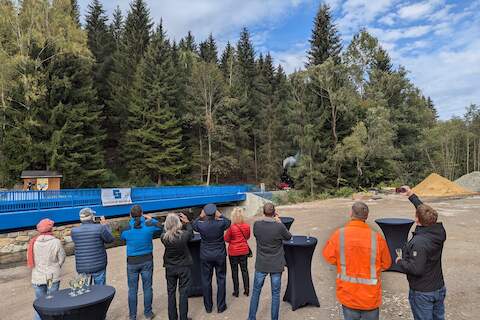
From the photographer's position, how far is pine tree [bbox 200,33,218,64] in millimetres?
51506

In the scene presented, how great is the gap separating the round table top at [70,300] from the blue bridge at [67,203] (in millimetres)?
10882

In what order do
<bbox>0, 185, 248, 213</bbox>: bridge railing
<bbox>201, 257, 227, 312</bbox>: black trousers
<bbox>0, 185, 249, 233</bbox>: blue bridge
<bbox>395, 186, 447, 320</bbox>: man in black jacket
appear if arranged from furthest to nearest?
1. <bbox>0, 185, 248, 213</bbox>: bridge railing
2. <bbox>0, 185, 249, 233</bbox>: blue bridge
3. <bbox>201, 257, 227, 312</bbox>: black trousers
4. <bbox>395, 186, 447, 320</bbox>: man in black jacket

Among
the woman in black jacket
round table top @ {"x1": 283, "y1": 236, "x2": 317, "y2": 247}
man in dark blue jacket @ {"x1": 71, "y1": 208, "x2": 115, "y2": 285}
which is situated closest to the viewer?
the woman in black jacket

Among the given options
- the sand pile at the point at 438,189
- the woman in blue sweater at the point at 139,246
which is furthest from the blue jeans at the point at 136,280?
the sand pile at the point at 438,189

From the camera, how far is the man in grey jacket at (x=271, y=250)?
473 centimetres

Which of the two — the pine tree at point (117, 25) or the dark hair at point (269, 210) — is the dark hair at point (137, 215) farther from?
the pine tree at point (117, 25)

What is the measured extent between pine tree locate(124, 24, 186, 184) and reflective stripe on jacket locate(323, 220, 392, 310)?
28.7 metres

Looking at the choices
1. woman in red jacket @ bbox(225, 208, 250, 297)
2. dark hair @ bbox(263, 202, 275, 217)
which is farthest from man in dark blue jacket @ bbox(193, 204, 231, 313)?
dark hair @ bbox(263, 202, 275, 217)

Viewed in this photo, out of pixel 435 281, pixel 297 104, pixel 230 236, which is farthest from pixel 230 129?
pixel 435 281

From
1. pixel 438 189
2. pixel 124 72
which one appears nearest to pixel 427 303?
pixel 438 189

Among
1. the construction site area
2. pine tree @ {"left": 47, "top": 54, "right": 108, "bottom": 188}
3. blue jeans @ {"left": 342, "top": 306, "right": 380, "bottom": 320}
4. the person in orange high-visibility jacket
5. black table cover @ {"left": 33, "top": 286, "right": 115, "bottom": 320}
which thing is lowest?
the construction site area

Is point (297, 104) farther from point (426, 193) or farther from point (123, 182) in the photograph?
point (123, 182)

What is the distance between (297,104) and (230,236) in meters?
27.2

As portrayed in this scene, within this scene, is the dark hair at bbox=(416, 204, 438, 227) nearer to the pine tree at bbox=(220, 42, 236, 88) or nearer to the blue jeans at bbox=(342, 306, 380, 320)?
the blue jeans at bbox=(342, 306, 380, 320)
